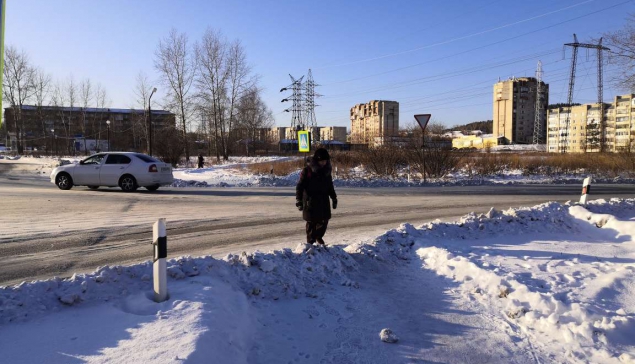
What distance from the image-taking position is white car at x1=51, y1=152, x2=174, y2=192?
16.2 metres

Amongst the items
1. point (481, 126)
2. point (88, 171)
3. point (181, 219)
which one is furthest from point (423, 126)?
point (481, 126)

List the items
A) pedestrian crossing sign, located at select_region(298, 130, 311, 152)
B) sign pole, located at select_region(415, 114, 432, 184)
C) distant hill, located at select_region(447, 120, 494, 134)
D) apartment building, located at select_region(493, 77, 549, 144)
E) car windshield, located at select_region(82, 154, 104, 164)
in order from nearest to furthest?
1. car windshield, located at select_region(82, 154, 104, 164)
2. sign pole, located at select_region(415, 114, 432, 184)
3. pedestrian crossing sign, located at select_region(298, 130, 311, 152)
4. apartment building, located at select_region(493, 77, 549, 144)
5. distant hill, located at select_region(447, 120, 494, 134)

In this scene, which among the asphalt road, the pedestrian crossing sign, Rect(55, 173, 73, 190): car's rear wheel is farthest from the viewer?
the pedestrian crossing sign

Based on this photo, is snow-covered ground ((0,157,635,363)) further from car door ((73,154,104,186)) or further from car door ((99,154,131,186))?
car door ((73,154,104,186))

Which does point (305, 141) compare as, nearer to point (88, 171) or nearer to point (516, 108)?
point (88, 171)

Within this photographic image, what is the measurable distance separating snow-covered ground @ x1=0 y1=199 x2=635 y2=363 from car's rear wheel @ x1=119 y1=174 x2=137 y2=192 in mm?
12559

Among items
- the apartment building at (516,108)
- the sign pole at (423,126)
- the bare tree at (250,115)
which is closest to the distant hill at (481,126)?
the apartment building at (516,108)

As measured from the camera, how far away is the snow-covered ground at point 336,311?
11.1ft

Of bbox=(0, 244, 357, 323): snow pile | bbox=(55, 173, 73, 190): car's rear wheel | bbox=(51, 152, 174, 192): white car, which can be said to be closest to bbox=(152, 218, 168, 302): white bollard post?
bbox=(0, 244, 357, 323): snow pile

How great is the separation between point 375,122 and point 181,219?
71.7 m

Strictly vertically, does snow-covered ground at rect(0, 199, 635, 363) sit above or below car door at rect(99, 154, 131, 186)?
below

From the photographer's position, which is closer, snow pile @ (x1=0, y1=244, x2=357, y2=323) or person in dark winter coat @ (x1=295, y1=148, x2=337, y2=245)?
snow pile @ (x1=0, y1=244, x2=357, y2=323)

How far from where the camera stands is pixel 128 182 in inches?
640

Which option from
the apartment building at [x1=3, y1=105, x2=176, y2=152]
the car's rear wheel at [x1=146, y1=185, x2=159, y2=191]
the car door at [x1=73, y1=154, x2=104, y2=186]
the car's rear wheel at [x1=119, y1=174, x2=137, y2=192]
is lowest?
the car's rear wheel at [x1=146, y1=185, x2=159, y2=191]
